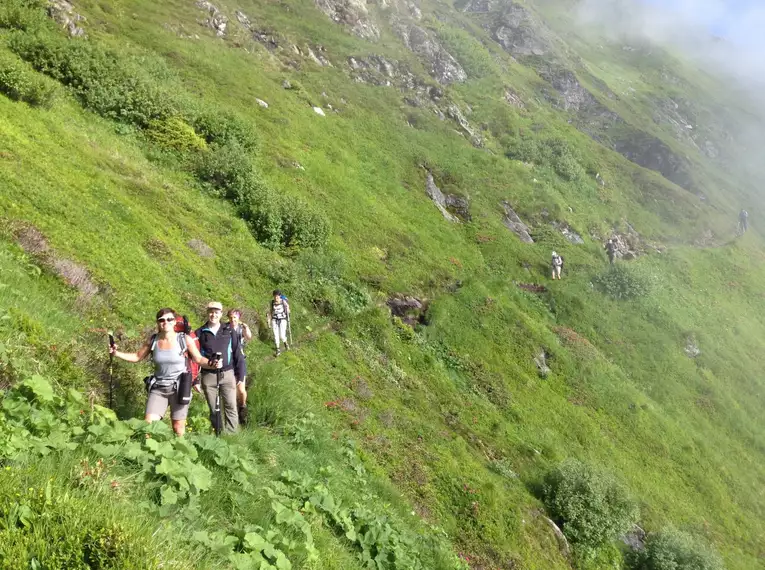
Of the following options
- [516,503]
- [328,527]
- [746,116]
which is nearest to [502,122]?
[516,503]

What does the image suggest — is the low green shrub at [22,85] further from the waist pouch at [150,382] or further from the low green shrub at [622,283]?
the low green shrub at [622,283]

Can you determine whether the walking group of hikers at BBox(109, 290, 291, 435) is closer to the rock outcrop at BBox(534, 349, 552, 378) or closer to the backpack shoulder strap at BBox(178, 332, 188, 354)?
the backpack shoulder strap at BBox(178, 332, 188, 354)

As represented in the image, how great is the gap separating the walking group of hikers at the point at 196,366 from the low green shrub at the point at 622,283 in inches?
1356

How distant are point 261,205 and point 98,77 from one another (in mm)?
11447

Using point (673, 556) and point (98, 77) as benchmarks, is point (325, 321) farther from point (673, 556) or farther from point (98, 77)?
point (98, 77)

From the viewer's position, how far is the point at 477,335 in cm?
2656

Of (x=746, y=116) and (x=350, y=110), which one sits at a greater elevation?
(x=746, y=116)

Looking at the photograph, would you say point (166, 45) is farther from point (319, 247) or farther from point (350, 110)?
point (319, 247)

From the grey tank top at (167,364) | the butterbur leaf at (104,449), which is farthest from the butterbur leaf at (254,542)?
the grey tank top at (167,364)

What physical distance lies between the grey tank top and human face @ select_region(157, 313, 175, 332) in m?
0.26

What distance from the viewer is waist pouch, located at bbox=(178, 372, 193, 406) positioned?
25.9ft

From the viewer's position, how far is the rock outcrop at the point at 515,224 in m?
40.6

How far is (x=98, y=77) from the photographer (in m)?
24.9

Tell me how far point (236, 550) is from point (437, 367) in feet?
58.9
